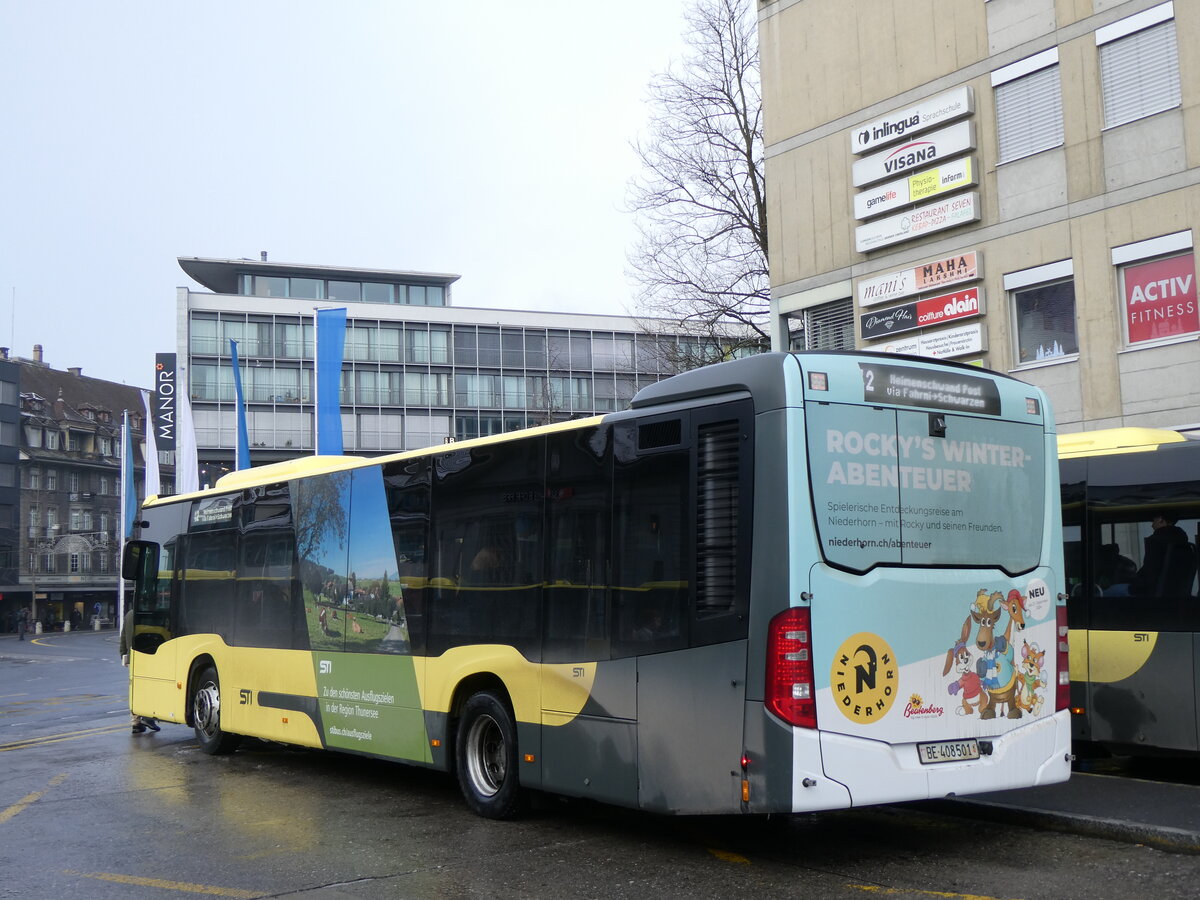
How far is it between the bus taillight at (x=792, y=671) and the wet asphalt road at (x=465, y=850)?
964 mm

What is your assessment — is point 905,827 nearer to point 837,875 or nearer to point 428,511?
point 837,875

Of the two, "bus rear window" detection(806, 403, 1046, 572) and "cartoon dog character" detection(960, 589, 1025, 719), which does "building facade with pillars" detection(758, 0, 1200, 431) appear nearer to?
"bus rear window" detection(806, 403, 1046, 572)

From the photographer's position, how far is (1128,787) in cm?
947

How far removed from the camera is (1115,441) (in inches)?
433

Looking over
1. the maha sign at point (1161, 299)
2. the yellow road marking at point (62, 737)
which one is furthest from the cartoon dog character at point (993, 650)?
the maha sign at point (1161, 299)

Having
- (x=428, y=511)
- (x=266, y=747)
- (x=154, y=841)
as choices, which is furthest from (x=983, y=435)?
(x=266, y=747)

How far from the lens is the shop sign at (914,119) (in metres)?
22.8

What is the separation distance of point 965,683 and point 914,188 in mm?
17565

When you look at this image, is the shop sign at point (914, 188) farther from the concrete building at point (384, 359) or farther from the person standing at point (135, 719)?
the concrete building at point (384, 359)

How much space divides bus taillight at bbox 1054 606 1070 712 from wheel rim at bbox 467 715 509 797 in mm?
3884

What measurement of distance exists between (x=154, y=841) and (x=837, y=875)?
460cm

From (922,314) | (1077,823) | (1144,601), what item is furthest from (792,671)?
(922,314)

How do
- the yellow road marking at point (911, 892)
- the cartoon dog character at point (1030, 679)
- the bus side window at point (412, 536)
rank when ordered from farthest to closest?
the bus side window at point (412, 536) < the cartoon dog character at point (1030, 679) < the yellow road marking at point (911, 892)

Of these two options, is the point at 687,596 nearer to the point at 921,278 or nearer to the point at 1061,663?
the point at 1061,663
